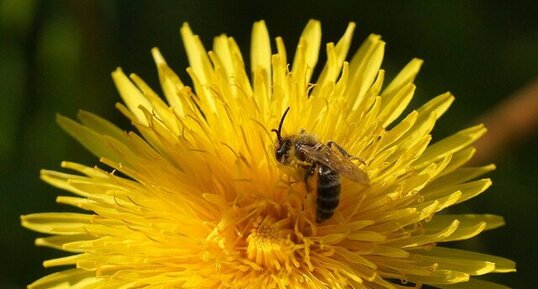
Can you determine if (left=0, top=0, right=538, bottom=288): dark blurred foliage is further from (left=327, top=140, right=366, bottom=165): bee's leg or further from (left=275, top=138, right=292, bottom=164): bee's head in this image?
(left=275, top=138, right=292, bottom=164): bee's head

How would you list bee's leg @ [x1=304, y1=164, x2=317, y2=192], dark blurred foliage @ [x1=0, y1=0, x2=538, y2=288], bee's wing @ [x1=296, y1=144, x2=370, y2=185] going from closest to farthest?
1. bee's wing @ [x1=296, y1=144, x2=370, y2=185]
2. bee's leg @ [x1=304, y1=164, x2=317, y2=192]
3. dark blurred foliage @ [x1=0, y1=0, x2=538, y2=288]

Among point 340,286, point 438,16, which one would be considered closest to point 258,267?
point 340,286

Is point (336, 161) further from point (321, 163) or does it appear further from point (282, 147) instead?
point (282, 147)

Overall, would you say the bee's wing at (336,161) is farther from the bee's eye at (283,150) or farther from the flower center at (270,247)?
the flower center at (270,247)

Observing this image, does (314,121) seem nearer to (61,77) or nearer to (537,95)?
(537,95)

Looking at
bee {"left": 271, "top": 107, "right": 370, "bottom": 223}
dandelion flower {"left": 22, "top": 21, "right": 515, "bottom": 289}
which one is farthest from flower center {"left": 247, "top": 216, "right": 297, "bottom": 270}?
bee {"left": 271, "top": 107, "right": 370, "bottom": 223}
